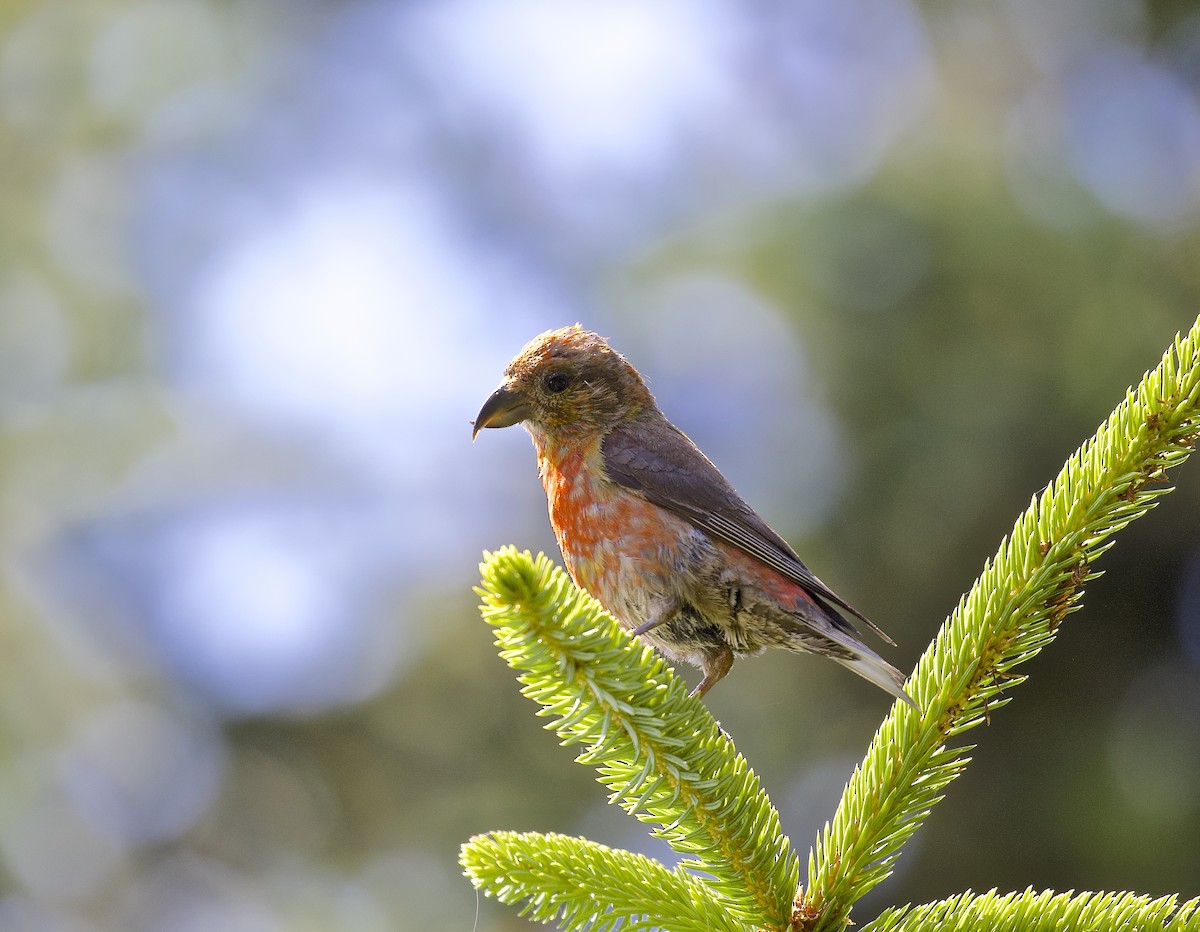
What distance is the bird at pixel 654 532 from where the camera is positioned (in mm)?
3348

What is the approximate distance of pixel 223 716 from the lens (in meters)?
7.35

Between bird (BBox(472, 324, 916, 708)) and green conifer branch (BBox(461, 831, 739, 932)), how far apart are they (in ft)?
3.79

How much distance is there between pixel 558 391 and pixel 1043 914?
2475 mm

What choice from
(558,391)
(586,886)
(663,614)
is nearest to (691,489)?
(663,614)

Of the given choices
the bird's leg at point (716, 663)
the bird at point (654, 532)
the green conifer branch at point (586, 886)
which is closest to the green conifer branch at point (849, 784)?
the green conifer branch at point (586, 886)

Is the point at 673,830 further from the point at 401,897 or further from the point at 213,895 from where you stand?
the point at 213,895

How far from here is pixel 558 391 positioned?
3939 millimetres

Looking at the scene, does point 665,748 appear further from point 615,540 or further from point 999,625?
point 615,540

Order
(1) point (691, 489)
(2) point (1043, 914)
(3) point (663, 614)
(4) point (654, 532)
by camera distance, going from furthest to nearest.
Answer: (1) point (691, 489) → (4) point (654, 532) → (3) point (663, 614) → (2) point (1043, 914)

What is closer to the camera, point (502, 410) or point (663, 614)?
point (663, 614)

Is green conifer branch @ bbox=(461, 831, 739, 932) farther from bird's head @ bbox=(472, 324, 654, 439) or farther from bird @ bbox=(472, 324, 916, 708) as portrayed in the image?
bird's head @ bbox=(472, 324, 654, 439)

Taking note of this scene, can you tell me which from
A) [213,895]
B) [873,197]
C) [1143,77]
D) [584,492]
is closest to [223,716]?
[213,895]

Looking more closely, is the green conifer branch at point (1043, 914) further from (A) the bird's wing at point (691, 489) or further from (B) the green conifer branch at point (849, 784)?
(A) the bird's wing at point (691, 489)

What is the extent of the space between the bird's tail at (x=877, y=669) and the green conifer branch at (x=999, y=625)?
29cm
